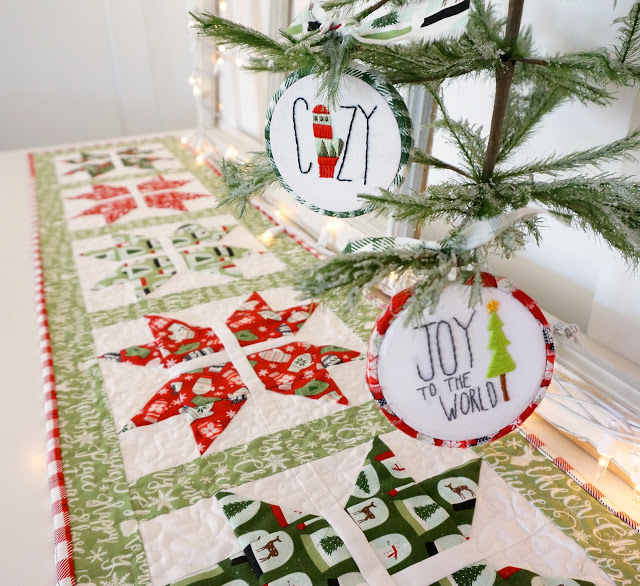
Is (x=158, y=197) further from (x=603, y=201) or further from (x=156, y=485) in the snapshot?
(x=603, y=201)

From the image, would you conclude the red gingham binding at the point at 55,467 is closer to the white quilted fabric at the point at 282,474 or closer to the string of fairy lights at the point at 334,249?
the white quilted fabric at the point at 282,474

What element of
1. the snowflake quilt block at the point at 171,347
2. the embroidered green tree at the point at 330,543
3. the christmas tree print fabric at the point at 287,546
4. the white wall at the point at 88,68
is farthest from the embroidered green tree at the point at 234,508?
the white wall at the point at 88,68

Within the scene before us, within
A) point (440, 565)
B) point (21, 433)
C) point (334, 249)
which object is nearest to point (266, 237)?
point (334, 249)

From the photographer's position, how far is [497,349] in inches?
26.3

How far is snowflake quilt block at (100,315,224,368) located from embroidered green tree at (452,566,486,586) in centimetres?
69

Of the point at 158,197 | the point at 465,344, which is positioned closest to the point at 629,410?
the point at 465,344

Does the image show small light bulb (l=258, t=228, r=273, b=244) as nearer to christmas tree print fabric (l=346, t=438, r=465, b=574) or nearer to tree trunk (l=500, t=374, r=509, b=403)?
christmas tree print fabric (l=346, t=438, r=465, b=574)

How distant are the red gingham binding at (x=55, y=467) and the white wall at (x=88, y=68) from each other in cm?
222

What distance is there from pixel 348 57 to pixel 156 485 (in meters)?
0.73

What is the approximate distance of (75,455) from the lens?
1.03 meters

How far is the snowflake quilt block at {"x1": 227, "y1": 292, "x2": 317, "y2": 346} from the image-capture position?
1.34 m

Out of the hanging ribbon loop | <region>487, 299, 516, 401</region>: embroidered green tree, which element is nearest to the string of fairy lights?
A: <region>487, 299, 516, 401</region>: embroidered green tree

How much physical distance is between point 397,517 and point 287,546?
18 centimetres

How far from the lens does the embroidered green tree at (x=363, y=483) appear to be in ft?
3.09
